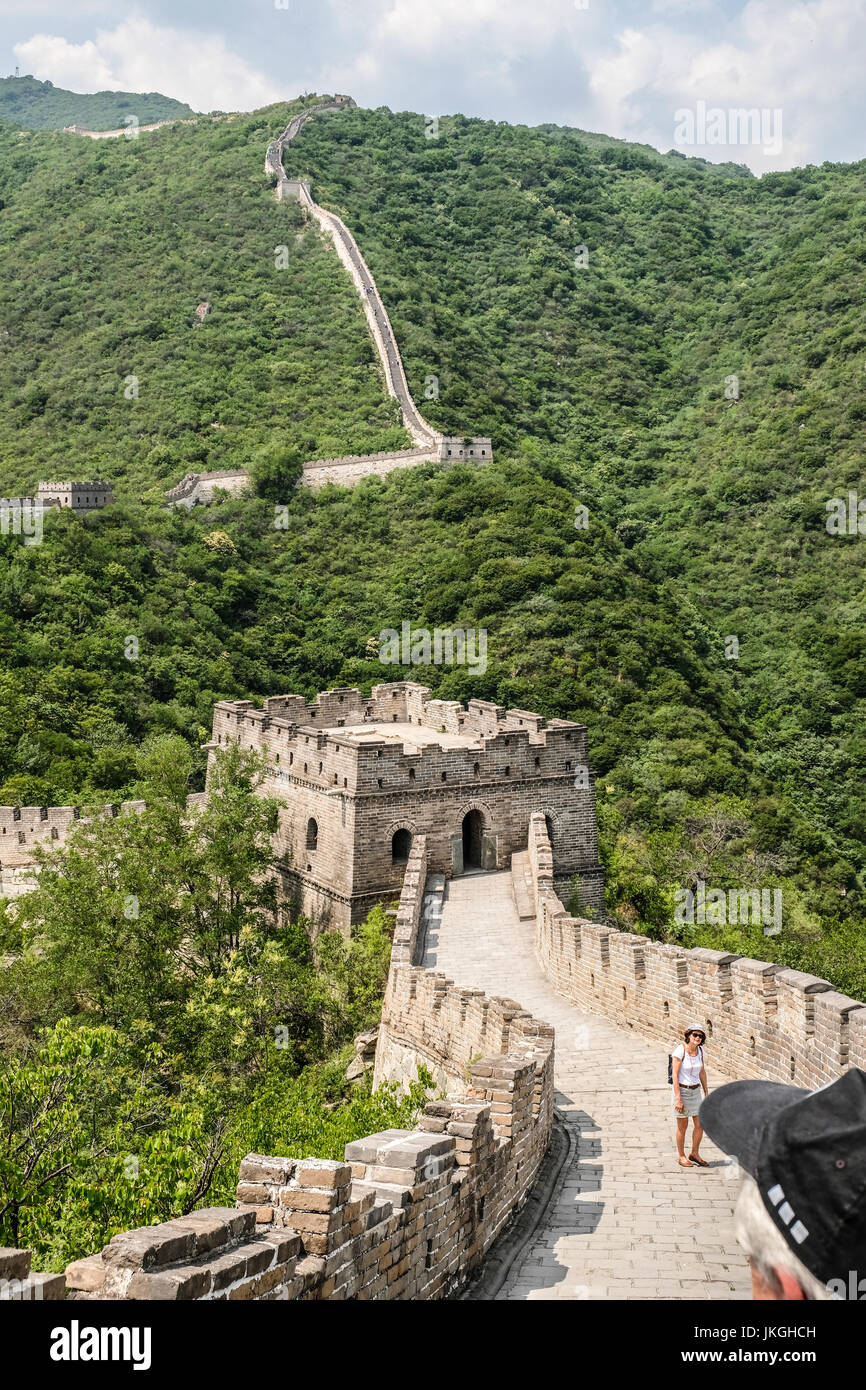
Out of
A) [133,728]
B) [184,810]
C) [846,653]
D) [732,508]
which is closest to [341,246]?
[732,508]

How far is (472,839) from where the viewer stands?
2419cm

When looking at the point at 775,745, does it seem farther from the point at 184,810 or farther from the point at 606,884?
the point at 184,810

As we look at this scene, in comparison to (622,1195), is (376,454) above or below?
above

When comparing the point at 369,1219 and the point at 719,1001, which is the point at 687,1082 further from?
the point at 369,1219

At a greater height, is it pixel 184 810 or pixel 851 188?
pixel 851 188

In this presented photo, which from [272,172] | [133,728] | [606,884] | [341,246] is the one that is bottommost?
[606,884]

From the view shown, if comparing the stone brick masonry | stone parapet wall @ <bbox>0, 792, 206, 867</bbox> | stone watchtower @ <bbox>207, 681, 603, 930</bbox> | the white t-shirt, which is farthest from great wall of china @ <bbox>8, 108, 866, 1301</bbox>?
stone parapet wall @ <bbox>0, 792, 206, 867</bbox>

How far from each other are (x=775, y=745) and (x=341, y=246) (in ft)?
203

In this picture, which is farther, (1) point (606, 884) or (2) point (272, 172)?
(2) point (272, 172)

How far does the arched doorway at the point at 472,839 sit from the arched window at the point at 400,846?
1.31 m

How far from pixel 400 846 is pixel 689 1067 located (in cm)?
1340

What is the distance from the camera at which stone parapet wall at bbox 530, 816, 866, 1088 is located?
33.2ft

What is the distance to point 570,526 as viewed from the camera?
54.0 meters

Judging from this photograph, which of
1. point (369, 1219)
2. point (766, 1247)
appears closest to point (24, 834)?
point (369, 1219)
